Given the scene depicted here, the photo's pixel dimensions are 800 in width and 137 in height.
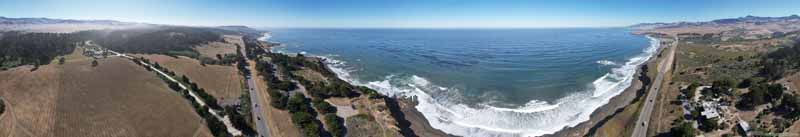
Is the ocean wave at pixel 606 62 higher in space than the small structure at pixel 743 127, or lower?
higher

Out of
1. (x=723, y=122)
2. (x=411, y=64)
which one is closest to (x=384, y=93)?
(x=411, y=64)

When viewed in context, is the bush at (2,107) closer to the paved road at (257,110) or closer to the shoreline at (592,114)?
the paved road at (257,110)

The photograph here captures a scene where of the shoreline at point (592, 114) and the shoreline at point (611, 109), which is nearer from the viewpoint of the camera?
the shoreline at point (611, 109)

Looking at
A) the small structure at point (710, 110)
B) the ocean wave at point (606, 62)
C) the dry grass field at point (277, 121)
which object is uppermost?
the ocean wave at point (606, 62)

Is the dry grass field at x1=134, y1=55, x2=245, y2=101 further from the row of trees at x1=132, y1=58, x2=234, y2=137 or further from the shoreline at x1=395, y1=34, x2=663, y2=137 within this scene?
the shoreline at x1=395, y1=34, x2=663, y2=137

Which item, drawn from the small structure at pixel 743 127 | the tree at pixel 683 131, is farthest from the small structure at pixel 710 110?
the tree at pixel 683 131

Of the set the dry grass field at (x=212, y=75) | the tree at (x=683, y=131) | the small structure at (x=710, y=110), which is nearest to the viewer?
the tree at (x=683, y=131)

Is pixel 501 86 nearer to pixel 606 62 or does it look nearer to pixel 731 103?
pixel 731 103

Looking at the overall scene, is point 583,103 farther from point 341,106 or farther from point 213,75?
point 213,75
